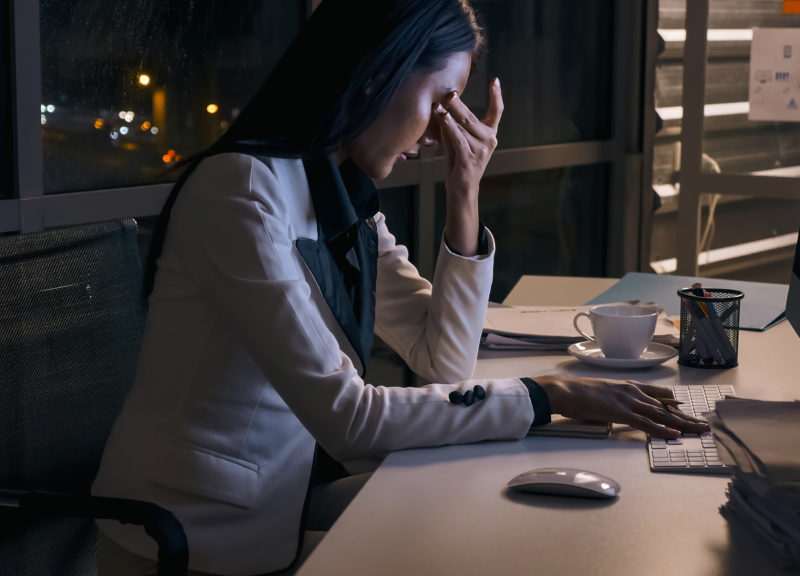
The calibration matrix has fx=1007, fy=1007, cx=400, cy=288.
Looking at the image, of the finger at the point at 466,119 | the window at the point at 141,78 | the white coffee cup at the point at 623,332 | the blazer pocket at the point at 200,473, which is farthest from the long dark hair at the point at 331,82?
the window at the point at 141,78

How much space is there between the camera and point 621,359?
4.85 feet

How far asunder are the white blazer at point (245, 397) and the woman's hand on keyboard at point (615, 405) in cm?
5

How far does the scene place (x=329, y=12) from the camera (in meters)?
1.30

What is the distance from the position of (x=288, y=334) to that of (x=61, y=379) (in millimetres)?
326

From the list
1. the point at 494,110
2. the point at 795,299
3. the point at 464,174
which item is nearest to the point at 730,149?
the point at 494,110

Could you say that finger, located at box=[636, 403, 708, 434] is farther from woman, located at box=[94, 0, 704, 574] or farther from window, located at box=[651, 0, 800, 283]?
window, located at box=[651, 0, 800, 283]

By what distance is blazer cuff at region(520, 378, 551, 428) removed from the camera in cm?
117

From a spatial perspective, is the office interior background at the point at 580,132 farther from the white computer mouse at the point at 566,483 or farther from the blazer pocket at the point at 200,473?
the white computer mouse at the point at 566,483

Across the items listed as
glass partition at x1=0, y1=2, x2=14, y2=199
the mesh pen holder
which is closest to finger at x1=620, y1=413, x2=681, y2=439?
the mesh pen holder

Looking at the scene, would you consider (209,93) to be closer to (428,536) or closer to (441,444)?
(441,444)

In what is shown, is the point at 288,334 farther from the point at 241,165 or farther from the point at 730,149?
the point at 730,149

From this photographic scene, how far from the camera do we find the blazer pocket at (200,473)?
116 cm

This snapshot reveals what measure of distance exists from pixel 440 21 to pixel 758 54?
260 centimetres

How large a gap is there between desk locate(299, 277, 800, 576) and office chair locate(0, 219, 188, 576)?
10.1 inches
